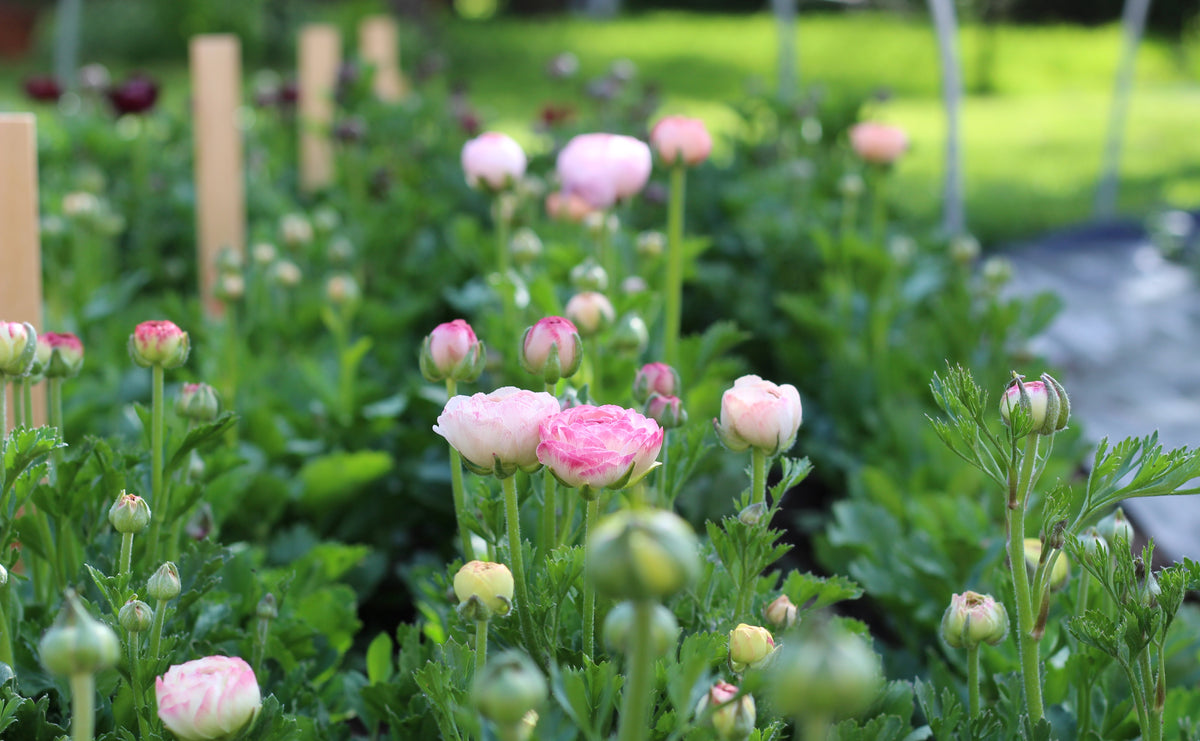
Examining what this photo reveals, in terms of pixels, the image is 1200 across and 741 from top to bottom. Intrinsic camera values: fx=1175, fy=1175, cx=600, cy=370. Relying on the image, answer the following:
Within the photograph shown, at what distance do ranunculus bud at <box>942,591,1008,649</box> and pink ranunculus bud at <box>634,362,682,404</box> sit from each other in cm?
31

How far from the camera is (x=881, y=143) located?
2.04 m

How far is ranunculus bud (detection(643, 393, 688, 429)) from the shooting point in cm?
98

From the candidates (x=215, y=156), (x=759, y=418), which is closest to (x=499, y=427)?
(x=759, y=418)

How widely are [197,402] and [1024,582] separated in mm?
720

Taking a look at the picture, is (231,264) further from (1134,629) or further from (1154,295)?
(1154,295)

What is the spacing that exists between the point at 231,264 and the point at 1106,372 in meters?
2.40

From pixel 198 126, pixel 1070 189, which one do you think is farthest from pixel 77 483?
pixel 1070 189

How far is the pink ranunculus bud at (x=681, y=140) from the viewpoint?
4.40 feet

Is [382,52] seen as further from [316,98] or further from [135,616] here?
[135,616]

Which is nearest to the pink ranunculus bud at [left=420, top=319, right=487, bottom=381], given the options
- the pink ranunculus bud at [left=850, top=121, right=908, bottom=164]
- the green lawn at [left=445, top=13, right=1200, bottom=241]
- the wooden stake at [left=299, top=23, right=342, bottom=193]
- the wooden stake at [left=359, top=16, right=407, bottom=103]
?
the pink ranunculus bud at [left=850, top=121, right=908, bottom=164]

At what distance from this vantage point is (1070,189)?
20.1 feet

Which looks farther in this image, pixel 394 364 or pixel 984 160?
pixel 984 160

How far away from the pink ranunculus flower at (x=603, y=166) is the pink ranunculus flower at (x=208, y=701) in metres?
0.84

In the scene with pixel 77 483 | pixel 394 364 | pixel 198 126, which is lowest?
pixel 394 364
